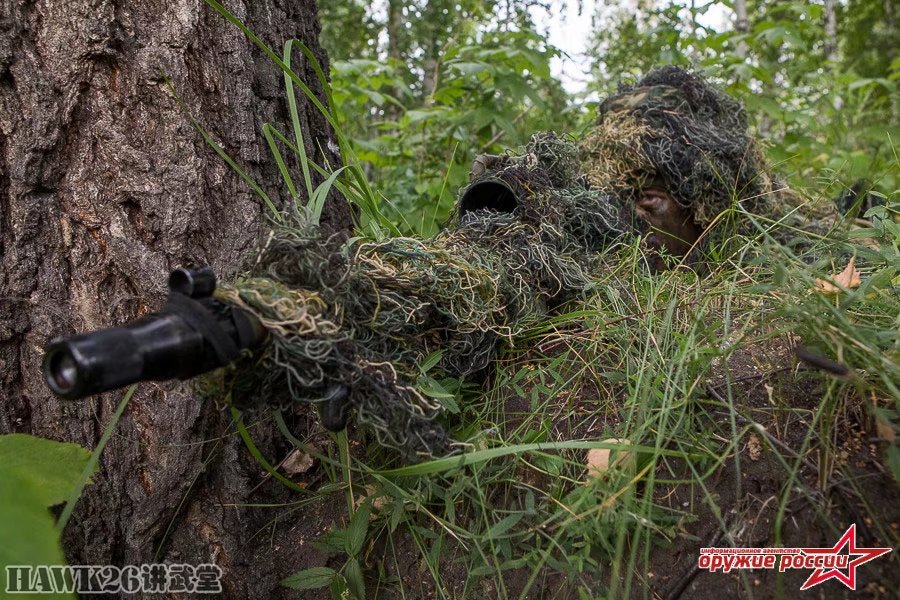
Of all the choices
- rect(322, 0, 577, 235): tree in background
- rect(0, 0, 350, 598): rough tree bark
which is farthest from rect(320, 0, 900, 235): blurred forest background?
rect(0, 0, 350, 598): rough tree bark

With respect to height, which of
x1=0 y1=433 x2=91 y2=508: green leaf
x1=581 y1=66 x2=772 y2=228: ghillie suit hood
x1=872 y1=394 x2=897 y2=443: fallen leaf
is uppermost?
x1=581 y1=66 x2=772 y2=228: ghillie suit hood

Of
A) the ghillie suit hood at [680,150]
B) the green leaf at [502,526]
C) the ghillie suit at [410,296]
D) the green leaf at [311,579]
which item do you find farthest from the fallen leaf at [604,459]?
the ghillie suit hood at [680,150]

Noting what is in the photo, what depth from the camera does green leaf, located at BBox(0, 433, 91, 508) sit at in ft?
3.45

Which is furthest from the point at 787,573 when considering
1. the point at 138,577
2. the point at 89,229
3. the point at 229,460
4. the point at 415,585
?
the point at 89,229

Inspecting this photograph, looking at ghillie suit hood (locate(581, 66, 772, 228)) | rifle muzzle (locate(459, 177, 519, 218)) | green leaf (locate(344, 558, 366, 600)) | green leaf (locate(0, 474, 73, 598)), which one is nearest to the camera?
green leaf (locate(0, 474, 73, 598))

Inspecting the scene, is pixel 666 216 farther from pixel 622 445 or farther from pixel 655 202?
pixel 622 445

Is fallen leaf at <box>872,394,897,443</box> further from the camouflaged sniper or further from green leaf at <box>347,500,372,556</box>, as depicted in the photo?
green leaf at <box>347,500,372,556</box>

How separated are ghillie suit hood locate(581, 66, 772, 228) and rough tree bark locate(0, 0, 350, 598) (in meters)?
1.32

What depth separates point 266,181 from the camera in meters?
1.48

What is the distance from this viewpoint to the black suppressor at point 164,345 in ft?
2.67

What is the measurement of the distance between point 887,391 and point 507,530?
2.33 ft

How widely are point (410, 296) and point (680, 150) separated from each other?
1334 millimetres

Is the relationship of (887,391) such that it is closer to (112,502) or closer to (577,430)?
(577,430)

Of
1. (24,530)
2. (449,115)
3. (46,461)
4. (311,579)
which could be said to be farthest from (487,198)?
(449,115)
